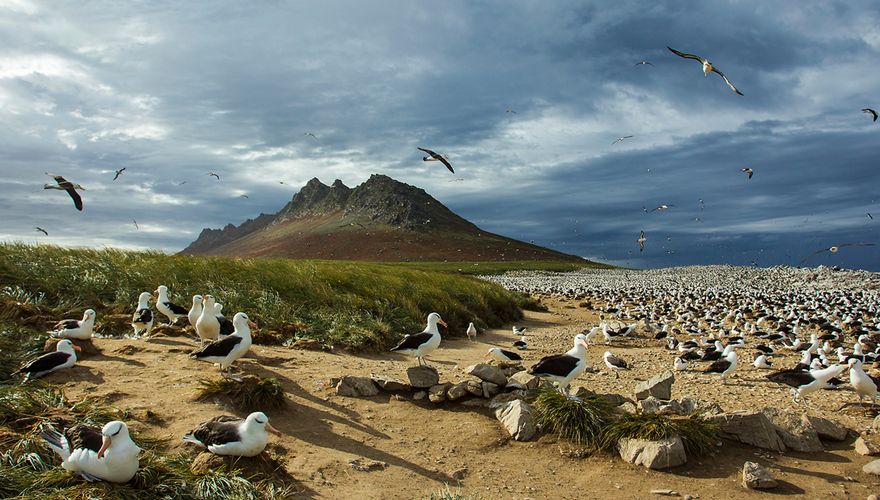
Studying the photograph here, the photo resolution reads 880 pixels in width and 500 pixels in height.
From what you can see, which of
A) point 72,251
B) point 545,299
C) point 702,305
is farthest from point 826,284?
point 72,251

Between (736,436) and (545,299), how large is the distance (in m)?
27.7

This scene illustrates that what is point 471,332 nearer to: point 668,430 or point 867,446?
point 668,430

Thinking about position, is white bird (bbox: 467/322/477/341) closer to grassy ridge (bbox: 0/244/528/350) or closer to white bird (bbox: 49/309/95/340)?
grassy ridge (bbox: 0/244/528/350)

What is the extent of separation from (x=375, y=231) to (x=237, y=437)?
11058 cm

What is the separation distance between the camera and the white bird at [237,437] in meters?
6.68

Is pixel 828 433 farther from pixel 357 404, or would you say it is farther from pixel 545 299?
pixel 545 299

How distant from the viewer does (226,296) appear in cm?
1574

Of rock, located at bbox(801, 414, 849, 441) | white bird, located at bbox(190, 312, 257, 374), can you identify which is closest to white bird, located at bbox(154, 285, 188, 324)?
white bird, located at bbox(190, 312, 257, 374)

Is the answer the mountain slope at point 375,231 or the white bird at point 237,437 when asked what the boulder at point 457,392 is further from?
the mountain slope at point 375,231

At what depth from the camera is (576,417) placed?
8812mm

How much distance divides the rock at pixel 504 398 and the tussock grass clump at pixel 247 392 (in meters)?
3.62

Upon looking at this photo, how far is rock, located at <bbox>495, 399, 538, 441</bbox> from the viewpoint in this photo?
350 inches

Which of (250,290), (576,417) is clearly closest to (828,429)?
(576,417)

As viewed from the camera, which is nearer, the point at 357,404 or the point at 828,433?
the point at 828,433
